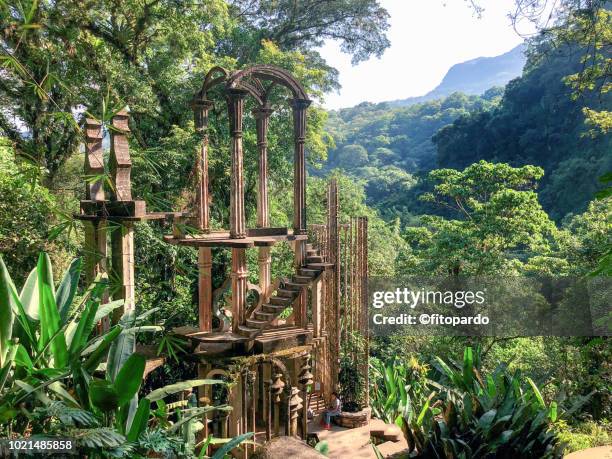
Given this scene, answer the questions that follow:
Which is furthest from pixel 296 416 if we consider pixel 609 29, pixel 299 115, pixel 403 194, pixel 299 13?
pixel 403 194

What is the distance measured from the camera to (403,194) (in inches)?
1008

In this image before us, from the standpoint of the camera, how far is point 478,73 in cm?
10631

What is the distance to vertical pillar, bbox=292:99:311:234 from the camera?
5.37m

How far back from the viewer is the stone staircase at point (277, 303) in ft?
15.3

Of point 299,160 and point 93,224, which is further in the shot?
point 299,160

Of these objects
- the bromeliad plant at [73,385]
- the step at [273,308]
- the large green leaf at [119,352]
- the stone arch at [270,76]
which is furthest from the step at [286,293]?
the large green leaf at [119,352]

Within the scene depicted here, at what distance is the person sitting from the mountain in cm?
9923

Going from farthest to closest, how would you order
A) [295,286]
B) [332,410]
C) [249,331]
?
[332,410]
[295,286]
[249,331]

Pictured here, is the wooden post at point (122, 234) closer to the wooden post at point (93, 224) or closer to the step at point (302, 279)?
the wooden post at point (93, 224)

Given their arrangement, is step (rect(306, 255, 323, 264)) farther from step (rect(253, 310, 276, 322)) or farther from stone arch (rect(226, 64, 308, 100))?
stone arch (rect(226, 64, 308, 100))

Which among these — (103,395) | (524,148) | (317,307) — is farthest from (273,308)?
(524,148)

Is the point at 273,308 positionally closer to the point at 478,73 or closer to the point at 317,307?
the point at 317,307

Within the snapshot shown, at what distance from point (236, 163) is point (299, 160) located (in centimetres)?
80

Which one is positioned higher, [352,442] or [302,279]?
[302,279]
